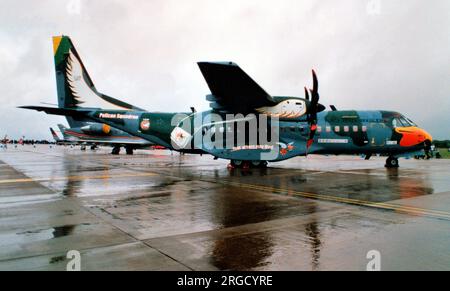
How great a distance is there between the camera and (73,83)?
2575 cm

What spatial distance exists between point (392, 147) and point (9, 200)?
20470 mm

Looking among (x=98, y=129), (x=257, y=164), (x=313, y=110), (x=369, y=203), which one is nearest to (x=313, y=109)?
(x=313, y=110)

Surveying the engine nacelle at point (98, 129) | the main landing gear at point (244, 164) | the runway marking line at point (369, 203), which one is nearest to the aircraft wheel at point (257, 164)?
the main landing gear at point (244, 164)

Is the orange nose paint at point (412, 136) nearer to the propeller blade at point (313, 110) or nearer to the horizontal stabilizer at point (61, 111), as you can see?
the propeller blade at point (313, 110)

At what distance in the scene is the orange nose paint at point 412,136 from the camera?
1936cm

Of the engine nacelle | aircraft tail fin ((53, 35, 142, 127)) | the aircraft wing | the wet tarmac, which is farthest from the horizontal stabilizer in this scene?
the engine nacelle

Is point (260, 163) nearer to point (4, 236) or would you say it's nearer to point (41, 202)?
point (41, 202)

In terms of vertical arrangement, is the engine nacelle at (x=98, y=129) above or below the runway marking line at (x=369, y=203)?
above

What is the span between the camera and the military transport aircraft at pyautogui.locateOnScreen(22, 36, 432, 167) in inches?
661

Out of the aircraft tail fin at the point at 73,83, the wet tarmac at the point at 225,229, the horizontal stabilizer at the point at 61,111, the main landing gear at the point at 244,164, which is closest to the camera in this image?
the wet tarmac at the point at 225,229

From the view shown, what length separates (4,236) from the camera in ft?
17.9

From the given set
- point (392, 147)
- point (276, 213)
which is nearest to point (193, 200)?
point (276, 213)

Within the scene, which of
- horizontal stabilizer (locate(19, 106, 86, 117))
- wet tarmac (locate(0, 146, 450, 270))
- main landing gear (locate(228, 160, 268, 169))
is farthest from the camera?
horizontal stabilizer (locate(19, 106, 86, 117))

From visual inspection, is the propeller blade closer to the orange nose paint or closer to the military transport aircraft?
the military transport aircraft
